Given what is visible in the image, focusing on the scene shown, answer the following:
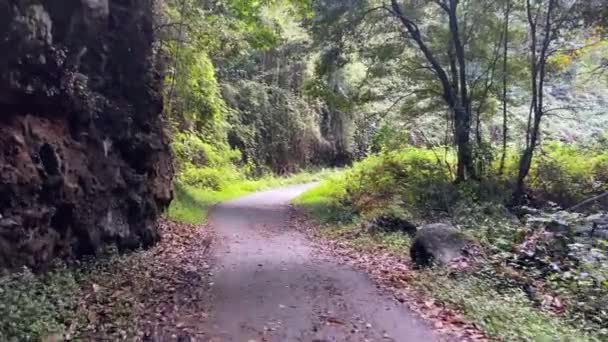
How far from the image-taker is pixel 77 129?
30.2ft

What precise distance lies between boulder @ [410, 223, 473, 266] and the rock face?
548cm

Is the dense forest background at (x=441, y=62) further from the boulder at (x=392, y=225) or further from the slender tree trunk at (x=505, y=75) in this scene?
the boulder at (x=392, y=225)

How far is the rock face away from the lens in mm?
7082

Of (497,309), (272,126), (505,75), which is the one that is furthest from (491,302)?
(272,126)

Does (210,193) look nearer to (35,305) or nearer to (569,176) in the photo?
(569,176)

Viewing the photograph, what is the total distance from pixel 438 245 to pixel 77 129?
660 cm

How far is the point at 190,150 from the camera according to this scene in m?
23.7

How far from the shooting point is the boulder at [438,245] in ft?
31.6

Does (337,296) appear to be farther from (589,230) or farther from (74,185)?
(589,230)

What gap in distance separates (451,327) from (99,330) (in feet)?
13.8

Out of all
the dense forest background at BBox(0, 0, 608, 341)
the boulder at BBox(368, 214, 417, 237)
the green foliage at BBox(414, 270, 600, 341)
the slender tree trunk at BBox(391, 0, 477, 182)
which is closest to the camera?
the green foliage at BBox(414, 270, 600, 341)

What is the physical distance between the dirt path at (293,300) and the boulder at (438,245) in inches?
49.1

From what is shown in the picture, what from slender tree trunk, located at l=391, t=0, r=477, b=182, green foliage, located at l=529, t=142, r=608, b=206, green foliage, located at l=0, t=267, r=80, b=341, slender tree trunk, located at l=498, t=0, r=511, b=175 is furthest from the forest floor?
green foliage, located at l=529, t=142, r=608, b=206

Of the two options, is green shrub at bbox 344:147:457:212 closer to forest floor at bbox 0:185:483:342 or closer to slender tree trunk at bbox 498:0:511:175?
slender tree trunk at bbox 498:0:511:175
